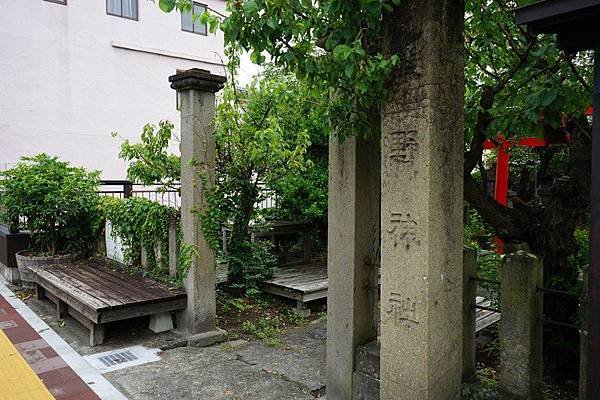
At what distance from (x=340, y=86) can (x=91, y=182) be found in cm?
701

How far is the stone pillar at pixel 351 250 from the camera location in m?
3.72

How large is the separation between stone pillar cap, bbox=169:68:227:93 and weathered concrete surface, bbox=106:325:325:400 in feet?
10.7

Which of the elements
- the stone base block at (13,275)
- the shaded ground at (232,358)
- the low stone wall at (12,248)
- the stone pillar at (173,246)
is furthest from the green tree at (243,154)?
the stone base block at (13,275)

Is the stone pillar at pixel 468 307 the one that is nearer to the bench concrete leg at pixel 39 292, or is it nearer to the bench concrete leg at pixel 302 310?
the bench concrete leg at pixel 302 310

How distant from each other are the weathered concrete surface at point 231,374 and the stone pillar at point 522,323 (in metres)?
2.09

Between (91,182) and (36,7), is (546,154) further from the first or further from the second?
(36,7)

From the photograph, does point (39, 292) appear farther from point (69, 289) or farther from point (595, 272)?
point (595, 272)

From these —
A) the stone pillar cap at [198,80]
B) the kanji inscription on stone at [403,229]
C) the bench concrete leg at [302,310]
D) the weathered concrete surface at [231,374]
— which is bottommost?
the weathered concrete surface at [231,374]

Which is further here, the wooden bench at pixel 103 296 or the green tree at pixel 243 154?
the green tree at pixel 243 154

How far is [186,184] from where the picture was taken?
5.98 meters

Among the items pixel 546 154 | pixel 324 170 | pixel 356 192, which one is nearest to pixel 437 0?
pixel 356 192

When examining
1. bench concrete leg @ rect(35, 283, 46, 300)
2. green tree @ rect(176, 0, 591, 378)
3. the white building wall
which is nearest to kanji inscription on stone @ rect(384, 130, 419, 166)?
green tree @ rect(176, 0, 591, 378)

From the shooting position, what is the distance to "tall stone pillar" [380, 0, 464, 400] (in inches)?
109

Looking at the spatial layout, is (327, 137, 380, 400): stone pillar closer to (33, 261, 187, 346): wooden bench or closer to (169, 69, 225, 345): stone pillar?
(169, 69, 225, 345): stone pillar
